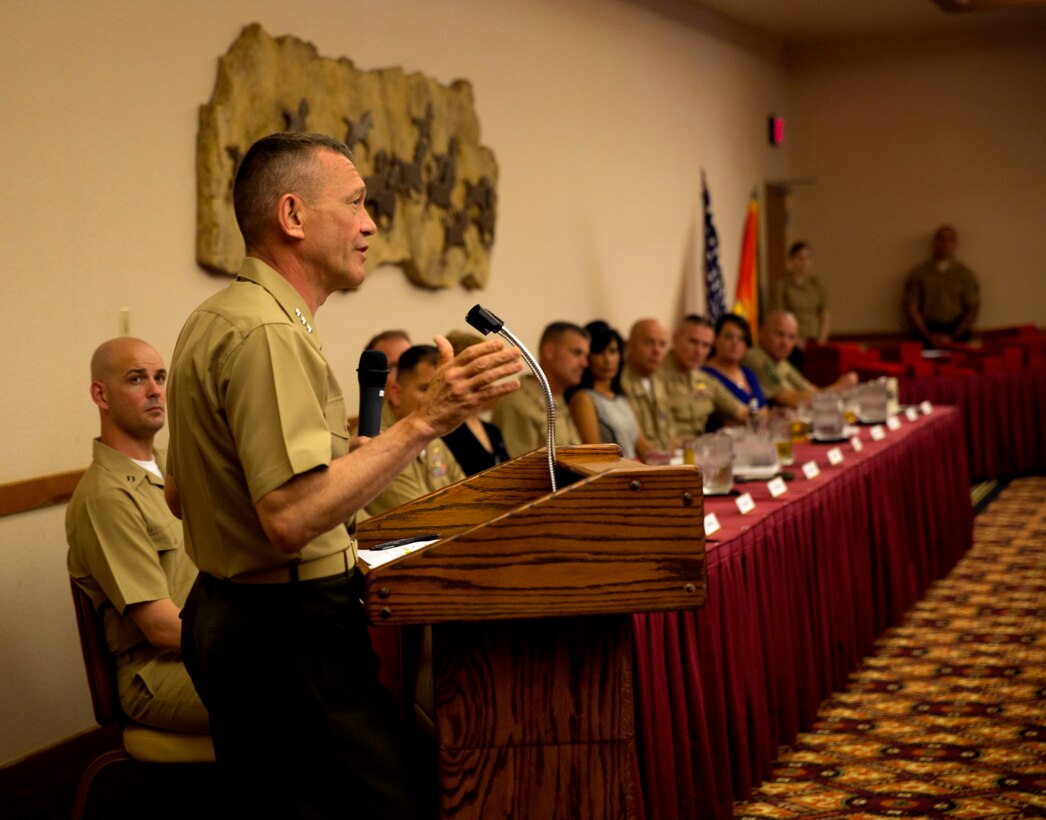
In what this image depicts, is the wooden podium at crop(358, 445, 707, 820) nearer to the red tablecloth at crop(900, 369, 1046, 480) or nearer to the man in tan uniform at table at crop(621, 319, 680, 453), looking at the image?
the man in tan uniform at table at crop(621, 319, 680, 453)

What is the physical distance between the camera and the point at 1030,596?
5078 millimetres

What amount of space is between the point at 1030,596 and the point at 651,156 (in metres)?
4.37

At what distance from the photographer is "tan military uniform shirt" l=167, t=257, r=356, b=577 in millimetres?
1543

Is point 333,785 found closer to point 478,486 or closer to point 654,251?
point 478,486

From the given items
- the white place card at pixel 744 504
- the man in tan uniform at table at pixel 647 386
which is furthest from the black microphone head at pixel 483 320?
the man in tan uniform at table at pixel 647 386

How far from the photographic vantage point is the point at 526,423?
4840 mm

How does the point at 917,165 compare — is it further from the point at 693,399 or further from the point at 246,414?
the point at 246,414

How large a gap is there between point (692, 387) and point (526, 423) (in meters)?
1.56

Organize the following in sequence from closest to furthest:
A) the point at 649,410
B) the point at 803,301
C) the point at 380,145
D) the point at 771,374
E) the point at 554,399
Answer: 1. the point at 554,399
2. the point at 380,145
3. the point at 649,410
4. the point at 771,374
5. the point at 803,301

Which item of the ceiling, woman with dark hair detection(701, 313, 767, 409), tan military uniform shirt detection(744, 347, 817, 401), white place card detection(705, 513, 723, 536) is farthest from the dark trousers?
the ceiling

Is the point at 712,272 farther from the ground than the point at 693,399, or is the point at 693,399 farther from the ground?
the point at 712,272

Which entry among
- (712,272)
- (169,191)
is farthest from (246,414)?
(712,272)

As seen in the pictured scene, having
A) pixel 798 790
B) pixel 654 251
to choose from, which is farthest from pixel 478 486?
pixel 654 251

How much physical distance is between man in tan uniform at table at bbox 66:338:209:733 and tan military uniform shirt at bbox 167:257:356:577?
87 cm
